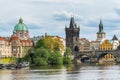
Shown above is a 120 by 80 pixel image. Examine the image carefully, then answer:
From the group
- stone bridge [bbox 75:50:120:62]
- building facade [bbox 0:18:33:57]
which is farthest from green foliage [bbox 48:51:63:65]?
stone bridge [bbox 75:50:120:62]

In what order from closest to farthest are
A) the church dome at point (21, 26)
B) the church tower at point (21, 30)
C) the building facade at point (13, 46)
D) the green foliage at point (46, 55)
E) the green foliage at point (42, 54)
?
the green foliage at point (46, 55), the green foliage at point (42, 54), the building facade at point (13, 46), the church tower at point (21, 30), the church dome at point (21, 26)

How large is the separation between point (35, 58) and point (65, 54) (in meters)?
30.4

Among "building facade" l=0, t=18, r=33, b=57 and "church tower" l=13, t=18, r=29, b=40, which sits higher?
"church tower" l=13, t=18, r=29, b=40

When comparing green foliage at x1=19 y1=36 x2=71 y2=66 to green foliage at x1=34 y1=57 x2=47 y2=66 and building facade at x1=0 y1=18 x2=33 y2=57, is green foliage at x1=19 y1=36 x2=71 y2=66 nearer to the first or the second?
green foliage at x1=34 y1=57 x2=47 y2=66

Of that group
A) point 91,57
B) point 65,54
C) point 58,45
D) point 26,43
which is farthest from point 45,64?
point 91,57

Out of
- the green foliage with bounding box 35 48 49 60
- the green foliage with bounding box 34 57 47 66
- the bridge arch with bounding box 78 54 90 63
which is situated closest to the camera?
the green foliage with bounding box 34 57 47 66

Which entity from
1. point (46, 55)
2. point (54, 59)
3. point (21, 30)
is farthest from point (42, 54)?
point (21, 30)

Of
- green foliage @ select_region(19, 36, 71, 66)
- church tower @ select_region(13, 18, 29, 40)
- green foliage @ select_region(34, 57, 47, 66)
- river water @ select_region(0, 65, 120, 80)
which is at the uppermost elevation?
church tower @ select_region(13, 18, 29, 40)

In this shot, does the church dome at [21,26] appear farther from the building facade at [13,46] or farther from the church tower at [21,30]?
the building facade at [13,46]

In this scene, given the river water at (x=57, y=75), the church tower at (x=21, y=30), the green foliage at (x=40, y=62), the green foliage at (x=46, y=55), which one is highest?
the church tower at (x=21, y=30)

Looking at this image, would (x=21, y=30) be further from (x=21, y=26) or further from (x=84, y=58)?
(x=84, y=58)

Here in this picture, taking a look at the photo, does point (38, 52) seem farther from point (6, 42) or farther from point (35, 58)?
point (6, 42)

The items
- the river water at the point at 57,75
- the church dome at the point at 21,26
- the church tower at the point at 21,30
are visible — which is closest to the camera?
the river water at the point at 57,75

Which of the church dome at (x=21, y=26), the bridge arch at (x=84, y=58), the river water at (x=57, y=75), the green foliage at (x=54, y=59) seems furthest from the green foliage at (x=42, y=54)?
the church dome at (x=21, y=26)
